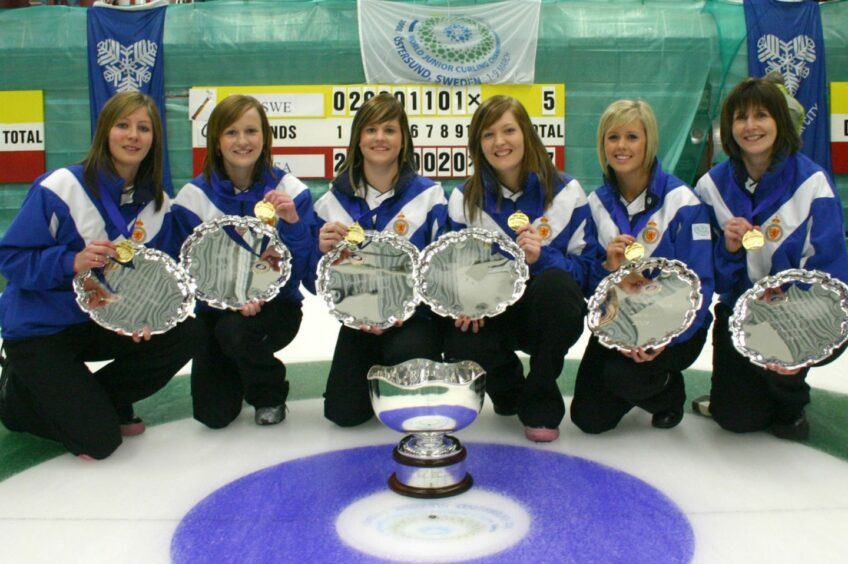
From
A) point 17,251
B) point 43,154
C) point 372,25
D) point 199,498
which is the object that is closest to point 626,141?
point 199,498

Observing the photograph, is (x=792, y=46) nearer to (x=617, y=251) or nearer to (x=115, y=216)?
(x=617, y=251)

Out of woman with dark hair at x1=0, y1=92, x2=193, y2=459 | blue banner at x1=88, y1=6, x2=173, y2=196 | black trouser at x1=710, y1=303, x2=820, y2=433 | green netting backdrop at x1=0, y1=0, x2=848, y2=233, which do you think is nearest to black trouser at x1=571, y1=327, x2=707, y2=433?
black trouser at x1=710, y1=303, x2=820, y2=433

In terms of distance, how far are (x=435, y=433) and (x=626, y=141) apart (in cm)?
111

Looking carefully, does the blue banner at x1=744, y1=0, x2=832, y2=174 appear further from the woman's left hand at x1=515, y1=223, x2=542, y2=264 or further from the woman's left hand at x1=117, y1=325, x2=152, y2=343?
the woman's left hand at x1=117, y1=325, x2=152, y2=343

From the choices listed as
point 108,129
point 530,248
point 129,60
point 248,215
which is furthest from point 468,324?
point 129,60

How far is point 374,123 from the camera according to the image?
102 inches

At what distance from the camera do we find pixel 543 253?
Result: 2559 mm

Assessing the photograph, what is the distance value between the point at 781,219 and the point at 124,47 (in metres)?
7.14

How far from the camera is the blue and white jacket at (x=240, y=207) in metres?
2.67

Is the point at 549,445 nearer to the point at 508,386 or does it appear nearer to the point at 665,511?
the point at 508,386

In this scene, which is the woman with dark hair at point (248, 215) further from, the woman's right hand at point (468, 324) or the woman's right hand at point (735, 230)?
the woman's right hand at point (735, 230)

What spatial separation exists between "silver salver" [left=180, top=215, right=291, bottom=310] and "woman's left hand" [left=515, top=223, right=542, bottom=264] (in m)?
0.76

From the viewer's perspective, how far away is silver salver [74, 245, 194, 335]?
2461 mm

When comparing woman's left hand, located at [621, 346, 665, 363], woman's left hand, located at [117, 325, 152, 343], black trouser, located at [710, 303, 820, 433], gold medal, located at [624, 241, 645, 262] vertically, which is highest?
gold medal, located at [624, 241, 645, 262]
